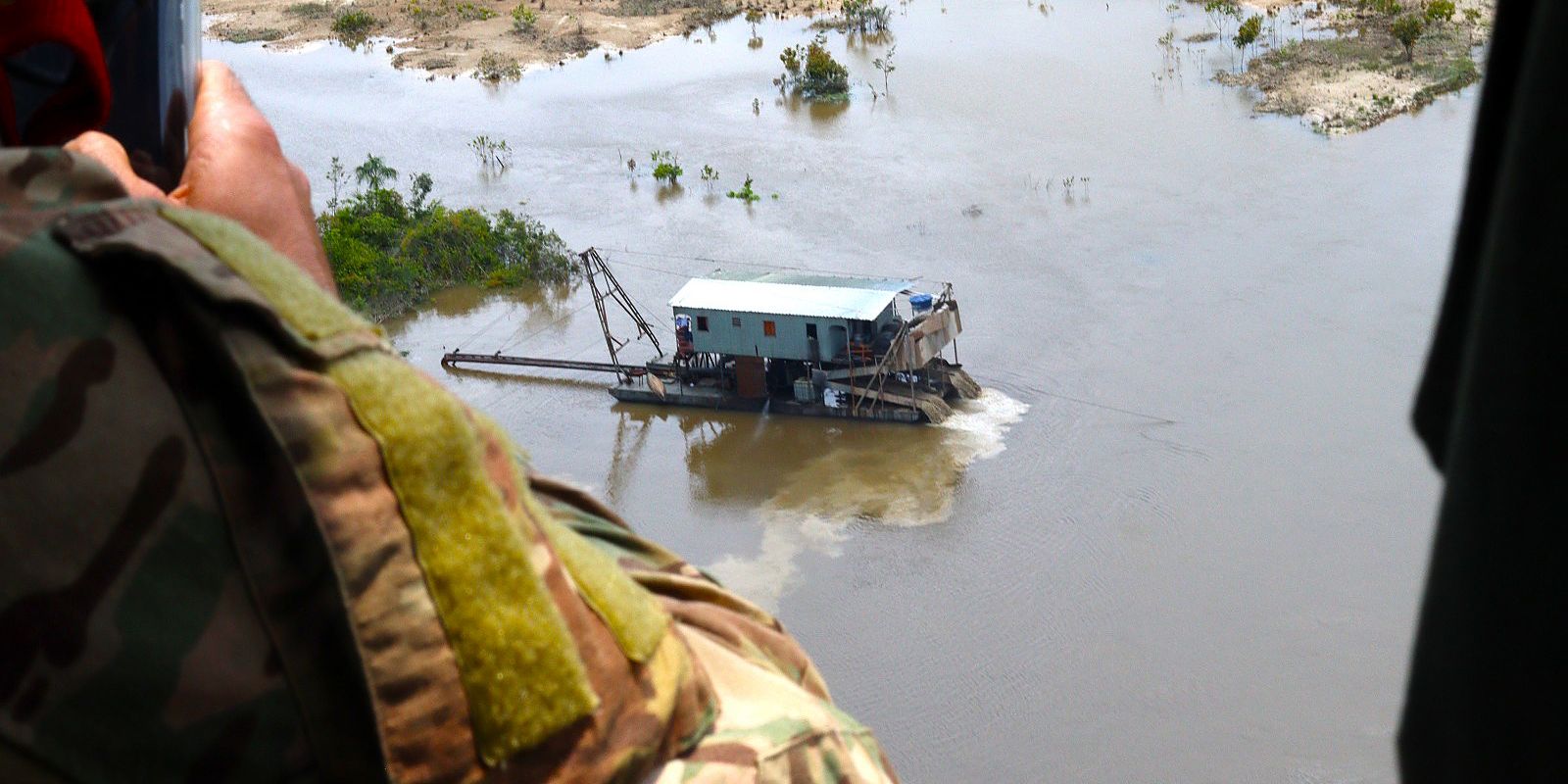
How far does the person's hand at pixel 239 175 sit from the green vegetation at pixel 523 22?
28930 millimetres

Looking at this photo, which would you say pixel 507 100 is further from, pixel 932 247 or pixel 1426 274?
pixel 1426 274

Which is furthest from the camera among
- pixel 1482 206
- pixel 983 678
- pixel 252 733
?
pixel 983 678

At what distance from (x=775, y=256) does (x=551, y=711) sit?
17602mm

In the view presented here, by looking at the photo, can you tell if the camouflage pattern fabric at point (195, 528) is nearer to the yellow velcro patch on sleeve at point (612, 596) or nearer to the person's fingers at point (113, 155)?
the yellow velcro patch on sleeve at point (612, 596)

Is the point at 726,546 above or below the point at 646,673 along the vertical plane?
below

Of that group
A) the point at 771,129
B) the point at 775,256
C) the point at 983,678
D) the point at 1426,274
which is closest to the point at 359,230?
the point at 775,256

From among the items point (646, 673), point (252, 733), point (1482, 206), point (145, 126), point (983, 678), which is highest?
point (1482, 206)

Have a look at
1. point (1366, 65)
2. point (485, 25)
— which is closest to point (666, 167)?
point (1366, 65)

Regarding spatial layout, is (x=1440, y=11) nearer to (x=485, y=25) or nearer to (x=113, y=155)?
(x=485, y=25)

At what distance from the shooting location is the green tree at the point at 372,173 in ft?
66.5

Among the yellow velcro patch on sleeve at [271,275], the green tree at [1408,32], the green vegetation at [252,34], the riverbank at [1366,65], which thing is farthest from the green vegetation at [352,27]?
the yellow velcro patch on sleeve at [271,275]

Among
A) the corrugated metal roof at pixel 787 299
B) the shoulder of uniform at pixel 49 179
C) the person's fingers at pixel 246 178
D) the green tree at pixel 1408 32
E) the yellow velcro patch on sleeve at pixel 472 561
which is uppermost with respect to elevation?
the shoulder of uniform at pixel 49 179

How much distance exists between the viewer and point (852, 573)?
12.9 meters

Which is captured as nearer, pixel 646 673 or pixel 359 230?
pixel 646 673
